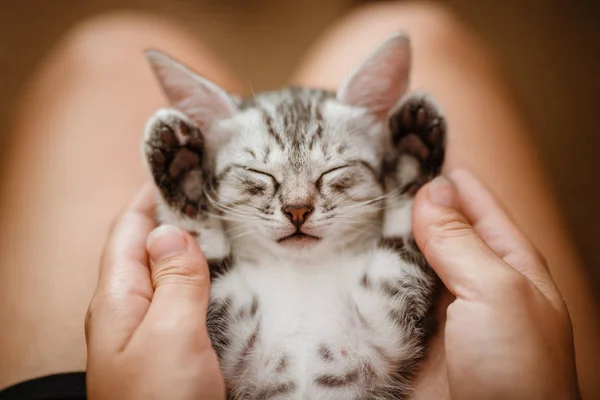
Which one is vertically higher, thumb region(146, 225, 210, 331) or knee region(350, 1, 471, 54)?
knee region(350, 1, 471, 54)

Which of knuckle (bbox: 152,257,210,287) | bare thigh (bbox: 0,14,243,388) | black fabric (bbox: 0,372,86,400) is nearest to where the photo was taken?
knuckle (bbox: 152,257,210,287)

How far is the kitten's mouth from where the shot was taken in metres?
0.90

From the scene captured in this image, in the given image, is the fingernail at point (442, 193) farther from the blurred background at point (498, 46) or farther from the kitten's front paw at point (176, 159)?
the blurred background at point (498, 46)

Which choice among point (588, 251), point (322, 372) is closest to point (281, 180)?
point (322, 372)

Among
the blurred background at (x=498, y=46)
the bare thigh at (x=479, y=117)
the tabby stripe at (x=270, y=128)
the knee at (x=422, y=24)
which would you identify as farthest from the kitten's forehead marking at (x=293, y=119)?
the blurred background at (x=498, y=46)

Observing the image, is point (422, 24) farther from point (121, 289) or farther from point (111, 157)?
point (121, 289)

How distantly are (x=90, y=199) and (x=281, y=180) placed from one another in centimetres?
56

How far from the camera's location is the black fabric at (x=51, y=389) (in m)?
0.93

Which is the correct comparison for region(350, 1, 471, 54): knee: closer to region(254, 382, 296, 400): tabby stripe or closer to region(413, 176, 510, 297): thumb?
region(413, 176, 510, 297): thumb

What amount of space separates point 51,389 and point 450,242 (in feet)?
2.46

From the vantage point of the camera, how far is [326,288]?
934mm

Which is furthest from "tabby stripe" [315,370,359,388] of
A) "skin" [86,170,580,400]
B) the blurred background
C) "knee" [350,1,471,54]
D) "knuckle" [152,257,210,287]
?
the blurred background

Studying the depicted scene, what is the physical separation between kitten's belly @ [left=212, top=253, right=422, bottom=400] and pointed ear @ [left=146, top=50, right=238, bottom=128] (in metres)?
0.30

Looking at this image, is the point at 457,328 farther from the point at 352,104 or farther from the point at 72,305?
the point at 72,305
